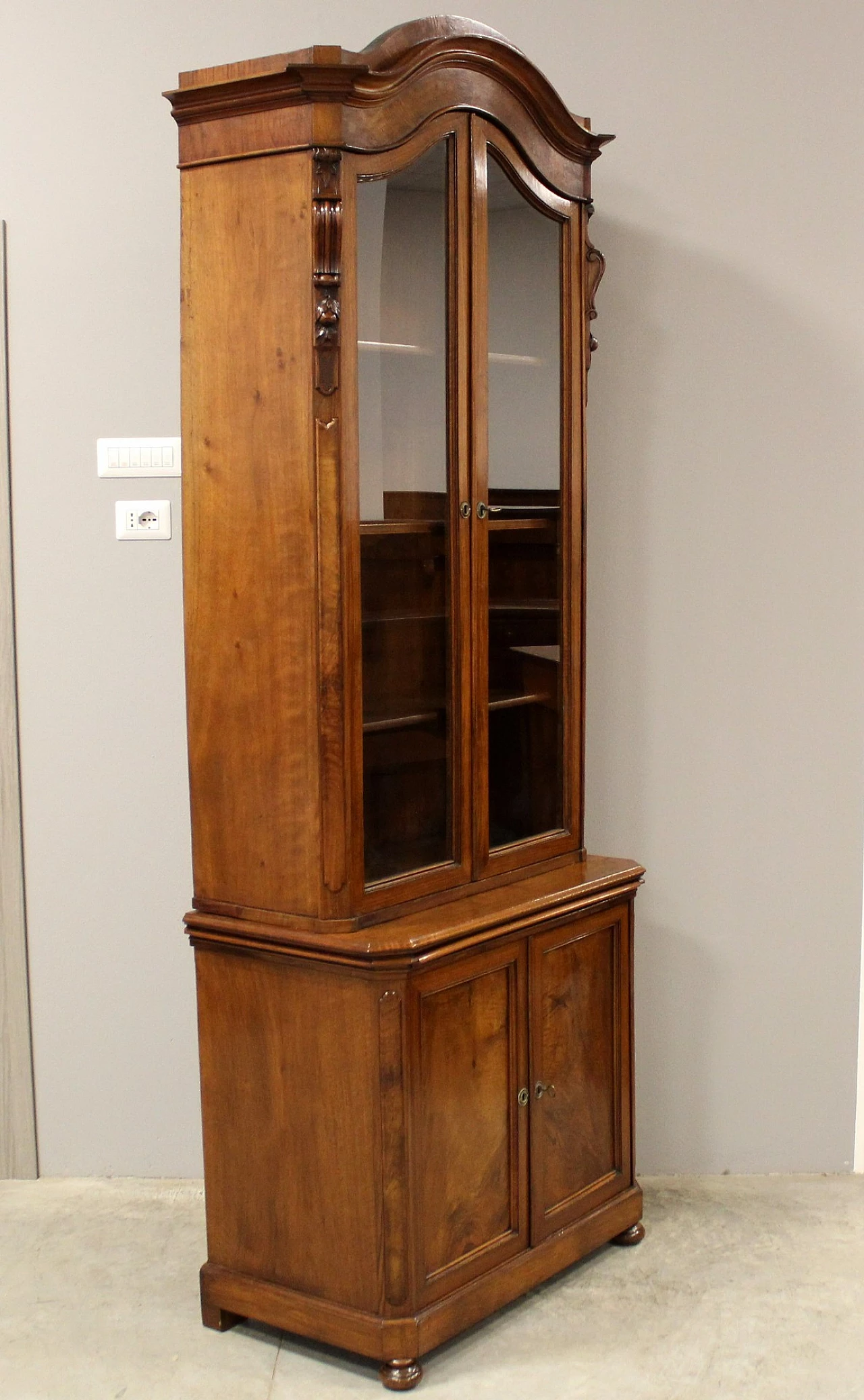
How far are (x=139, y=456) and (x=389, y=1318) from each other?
1693 mm

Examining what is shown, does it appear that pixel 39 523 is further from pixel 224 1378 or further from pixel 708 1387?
pixel 708 1387

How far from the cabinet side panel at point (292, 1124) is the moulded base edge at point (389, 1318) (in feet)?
0.08

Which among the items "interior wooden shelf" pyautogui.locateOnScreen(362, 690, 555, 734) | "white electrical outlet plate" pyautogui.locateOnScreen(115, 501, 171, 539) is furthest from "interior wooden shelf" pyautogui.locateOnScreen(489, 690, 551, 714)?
"white electrical outlet plate" pyautogui.locateOnScreen(115, 501, 171, 539)

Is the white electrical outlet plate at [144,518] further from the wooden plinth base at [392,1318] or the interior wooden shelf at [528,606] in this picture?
the wooden plinth base at [392,1318]

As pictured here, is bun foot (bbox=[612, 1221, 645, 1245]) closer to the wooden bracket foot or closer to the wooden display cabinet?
the wooden display cabinet

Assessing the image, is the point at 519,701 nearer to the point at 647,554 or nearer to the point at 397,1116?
the point at 647,554

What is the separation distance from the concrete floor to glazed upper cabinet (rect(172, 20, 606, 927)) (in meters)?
0.76

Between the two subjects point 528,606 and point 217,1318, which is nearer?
point 217,1318

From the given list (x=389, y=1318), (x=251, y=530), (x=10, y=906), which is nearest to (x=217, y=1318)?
(x=389, y=1318)

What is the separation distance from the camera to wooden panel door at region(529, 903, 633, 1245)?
8.52ft

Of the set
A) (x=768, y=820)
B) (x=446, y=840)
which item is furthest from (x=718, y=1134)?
(x=446, y=840)

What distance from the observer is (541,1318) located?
8.32ft

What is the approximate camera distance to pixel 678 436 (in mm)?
3020

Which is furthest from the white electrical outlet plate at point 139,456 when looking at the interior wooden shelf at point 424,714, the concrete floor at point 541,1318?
the concrete floor at point 541,1318
